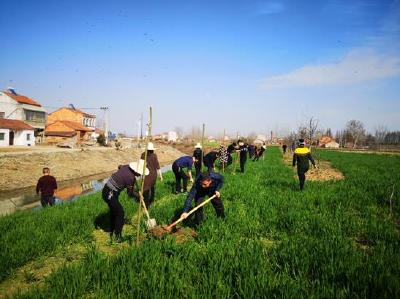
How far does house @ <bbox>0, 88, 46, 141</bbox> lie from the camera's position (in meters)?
44.2

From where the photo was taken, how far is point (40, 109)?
49.2m

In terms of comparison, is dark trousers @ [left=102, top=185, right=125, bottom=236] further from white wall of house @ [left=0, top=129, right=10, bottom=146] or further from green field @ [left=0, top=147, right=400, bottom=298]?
white wall of house @ [left=0, top=129, right=10, bottom=146]

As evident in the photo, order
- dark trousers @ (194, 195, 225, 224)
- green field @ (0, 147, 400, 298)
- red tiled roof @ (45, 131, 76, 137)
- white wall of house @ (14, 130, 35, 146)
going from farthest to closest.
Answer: red tiled roof @ (45, 131, 76, 137) → white wall of house @ (14, 130, 35, 146) → dark trousers @ (194, 195, 225, 224) → green field @ (0, 147, 400, 298)

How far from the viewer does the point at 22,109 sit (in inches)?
1764

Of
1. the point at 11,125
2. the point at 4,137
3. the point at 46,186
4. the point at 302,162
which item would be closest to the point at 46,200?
the point at 46,186

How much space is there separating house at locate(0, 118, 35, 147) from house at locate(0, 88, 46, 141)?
115 inches

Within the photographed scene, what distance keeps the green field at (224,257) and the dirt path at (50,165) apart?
1262 cm

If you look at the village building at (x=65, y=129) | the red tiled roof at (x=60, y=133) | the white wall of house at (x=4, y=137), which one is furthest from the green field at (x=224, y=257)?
the red tiled roof at (x=60, y=133)

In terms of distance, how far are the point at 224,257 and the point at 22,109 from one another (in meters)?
49.3

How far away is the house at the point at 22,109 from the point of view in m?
44.2

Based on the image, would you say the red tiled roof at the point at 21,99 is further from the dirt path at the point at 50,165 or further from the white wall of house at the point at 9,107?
the dirt path at the point at 50,165

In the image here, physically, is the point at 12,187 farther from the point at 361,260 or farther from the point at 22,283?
the point at 361,260

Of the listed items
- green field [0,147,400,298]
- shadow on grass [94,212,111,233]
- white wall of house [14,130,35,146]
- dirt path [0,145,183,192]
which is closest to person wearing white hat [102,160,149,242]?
green field [0,147,400,298]

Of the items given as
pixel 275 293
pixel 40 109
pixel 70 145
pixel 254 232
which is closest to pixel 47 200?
pixel 254 232
